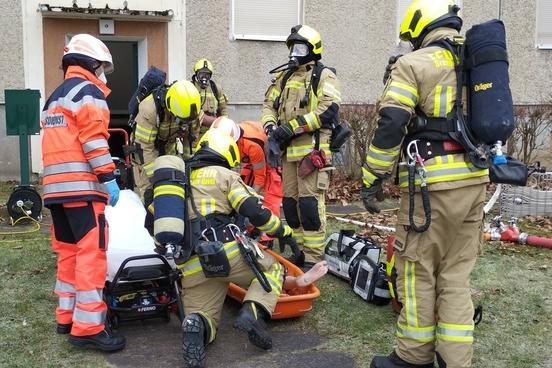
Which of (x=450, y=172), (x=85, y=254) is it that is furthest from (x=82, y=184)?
(x=450, y=172)

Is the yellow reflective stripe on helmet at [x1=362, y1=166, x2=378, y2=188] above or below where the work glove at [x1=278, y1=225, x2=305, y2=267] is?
above

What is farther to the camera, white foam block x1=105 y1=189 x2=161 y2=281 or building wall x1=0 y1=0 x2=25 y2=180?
building wall x1=0 y1=0 x2=25 y2=180

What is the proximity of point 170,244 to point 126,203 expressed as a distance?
1410mm

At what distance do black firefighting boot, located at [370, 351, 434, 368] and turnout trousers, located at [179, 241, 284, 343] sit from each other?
31.7 inches

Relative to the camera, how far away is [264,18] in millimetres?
11586

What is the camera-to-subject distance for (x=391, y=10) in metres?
12.5

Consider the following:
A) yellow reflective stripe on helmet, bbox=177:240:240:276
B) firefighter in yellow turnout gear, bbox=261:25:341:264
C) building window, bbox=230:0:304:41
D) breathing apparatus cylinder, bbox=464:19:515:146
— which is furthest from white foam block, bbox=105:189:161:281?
building window, bbox=230:0:304:41

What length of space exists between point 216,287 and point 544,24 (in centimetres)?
1202

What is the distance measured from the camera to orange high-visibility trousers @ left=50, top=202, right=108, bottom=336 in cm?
416

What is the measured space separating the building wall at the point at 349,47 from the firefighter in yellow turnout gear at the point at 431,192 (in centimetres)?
802

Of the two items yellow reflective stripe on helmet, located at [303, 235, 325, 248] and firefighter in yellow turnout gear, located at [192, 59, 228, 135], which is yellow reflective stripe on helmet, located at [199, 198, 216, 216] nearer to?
yellow reflective stripe on helmet, located at [303, 235, 325, 248]

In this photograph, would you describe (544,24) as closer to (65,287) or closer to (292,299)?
(292,299)

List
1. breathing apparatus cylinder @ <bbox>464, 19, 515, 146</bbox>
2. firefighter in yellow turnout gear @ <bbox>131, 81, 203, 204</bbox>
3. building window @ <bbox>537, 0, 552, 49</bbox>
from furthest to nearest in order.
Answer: building window @ <bbox>537, 0, 552, 49</bbox>
firefighter in yellow turnout gear @ <bbox>131, 81, 203, 204</bbox>
breathing apparatus cylinder @ <bbox>464, 19, 515, 146</bbox>

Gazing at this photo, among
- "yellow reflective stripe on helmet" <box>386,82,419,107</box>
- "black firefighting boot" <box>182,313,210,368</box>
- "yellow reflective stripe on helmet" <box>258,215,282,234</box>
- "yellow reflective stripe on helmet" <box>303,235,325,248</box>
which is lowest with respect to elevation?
"black firefighting boot" <box>182,313,210,368</box>
